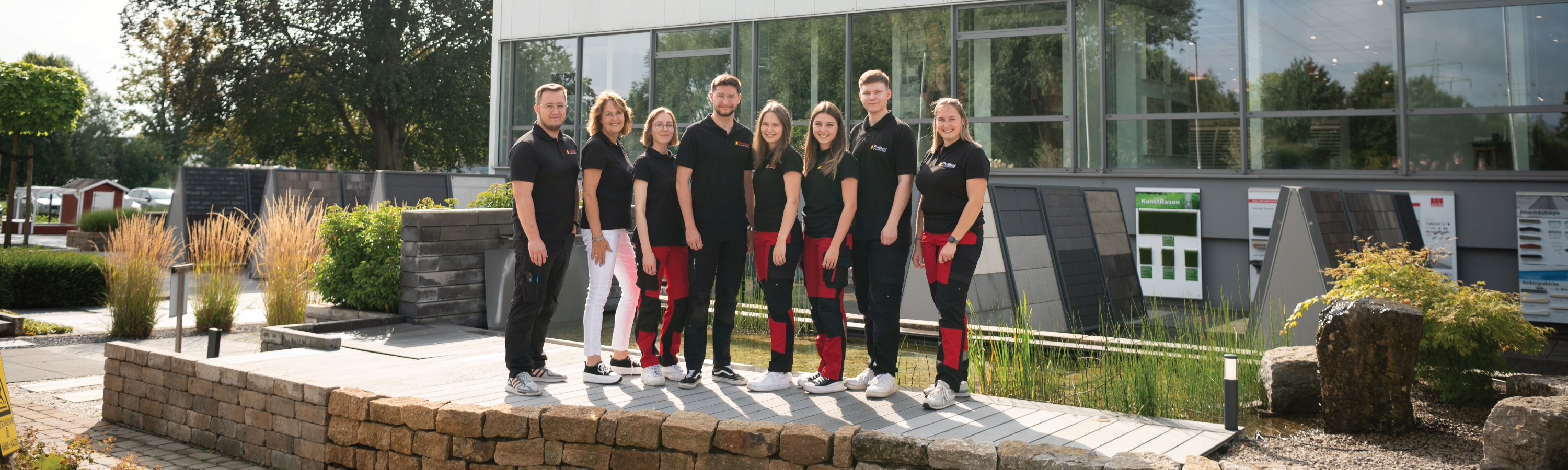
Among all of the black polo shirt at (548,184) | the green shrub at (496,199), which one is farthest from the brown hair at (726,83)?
the green shrub at (496,199)

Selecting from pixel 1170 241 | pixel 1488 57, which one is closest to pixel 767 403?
pixel 1170 241

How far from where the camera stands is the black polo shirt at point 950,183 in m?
4.54

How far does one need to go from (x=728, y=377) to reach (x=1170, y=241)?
26.4ft

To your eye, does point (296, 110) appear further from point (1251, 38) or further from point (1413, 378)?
point (1413, 378)

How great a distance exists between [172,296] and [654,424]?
5473 millimetres

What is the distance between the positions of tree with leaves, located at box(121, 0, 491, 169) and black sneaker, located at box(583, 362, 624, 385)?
2527cm

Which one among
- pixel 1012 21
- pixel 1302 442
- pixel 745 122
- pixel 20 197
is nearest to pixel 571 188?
pixel 1302 442

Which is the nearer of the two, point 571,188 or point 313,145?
point 571,188

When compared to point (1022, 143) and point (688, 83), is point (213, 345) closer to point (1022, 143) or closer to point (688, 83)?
point (1022, 143)

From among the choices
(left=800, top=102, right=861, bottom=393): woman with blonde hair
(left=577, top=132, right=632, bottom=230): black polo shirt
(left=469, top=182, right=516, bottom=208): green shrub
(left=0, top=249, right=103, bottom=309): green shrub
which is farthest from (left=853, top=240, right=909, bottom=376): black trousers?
(left=0, top=249, right=103, bottom=309): green shrub

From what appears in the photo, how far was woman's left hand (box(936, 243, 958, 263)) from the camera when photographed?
4.50 meters

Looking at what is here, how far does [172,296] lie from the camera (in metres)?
7.48

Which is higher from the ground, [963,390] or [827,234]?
[827,234]

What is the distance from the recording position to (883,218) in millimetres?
4691
